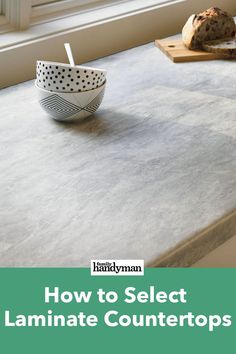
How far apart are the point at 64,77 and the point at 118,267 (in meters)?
0.54

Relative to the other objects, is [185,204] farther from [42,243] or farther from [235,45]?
[235,45]

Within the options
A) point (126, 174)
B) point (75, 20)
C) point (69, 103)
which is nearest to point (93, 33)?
point (75, 20)

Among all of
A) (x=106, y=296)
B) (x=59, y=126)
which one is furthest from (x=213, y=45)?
(x=106, y=296)

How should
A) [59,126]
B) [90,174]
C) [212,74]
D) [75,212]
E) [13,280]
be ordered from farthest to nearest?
[212,74]
[59,126]
[90,174]
[75,212]
[13,280]

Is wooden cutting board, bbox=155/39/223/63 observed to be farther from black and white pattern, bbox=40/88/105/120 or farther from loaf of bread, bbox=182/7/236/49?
black and white pattern, bbox=40/88/105/120

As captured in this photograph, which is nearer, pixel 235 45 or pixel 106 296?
pixel 106 296


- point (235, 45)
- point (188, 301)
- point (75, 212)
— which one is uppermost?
point (235, 45)

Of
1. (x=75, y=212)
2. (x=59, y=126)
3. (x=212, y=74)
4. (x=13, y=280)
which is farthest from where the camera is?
(x=212, y=74)

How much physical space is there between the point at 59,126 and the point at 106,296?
22.8 inches

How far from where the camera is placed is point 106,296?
1.18m

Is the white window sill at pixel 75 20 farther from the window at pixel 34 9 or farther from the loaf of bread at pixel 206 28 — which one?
the loaf of bread at pixel 206 28

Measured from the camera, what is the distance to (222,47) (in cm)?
204

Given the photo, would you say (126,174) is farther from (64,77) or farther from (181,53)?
(181,53)

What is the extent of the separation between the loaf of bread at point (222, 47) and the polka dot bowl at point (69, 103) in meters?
0.48
